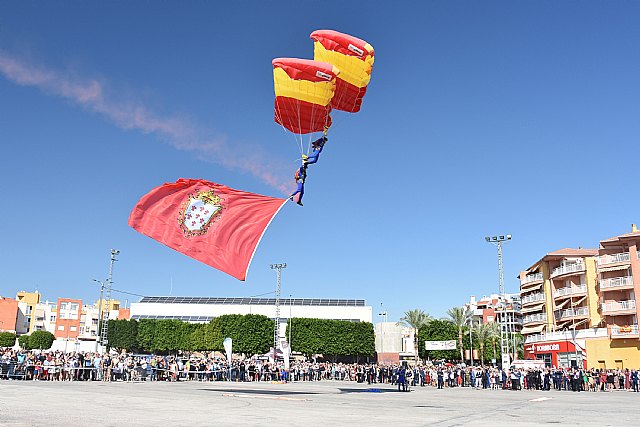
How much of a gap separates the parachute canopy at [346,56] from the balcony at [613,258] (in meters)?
44.2

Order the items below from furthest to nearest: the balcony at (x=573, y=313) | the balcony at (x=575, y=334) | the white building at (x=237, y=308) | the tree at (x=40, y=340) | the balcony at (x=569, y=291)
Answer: the tree at (x=40, y=340) → the white building at (x=237, y=308) → the balcony at (x=569, y=291) → the balcony at (x=573, y=313) → the balcony at (x=575, y=334)

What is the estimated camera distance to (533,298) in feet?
239

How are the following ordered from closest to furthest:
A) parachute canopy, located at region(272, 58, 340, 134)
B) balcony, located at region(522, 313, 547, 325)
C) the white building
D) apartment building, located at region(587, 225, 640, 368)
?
parachute canopy, located at region(272, 58, 340, 134) < apartment building, located at region(587, 225, 640, 368) < balcony, located at region(522, 313, 547, 325) < the white building

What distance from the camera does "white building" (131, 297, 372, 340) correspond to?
316 ft

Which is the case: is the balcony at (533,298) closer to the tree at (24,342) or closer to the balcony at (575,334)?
the balcony at (575,334)

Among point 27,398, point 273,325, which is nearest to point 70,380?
point 27,398

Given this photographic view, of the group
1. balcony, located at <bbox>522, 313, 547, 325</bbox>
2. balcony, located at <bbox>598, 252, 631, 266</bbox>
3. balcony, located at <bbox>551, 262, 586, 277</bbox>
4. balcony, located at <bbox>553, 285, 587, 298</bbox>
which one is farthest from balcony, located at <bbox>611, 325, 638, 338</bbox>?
balcony, located at <bbox>522, 313, 547, 325</bbox>

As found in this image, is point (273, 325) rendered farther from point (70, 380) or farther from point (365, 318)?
point (70, 380)

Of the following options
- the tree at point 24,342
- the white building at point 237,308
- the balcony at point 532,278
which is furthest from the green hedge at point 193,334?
the balcony at point 532,278

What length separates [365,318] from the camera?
320 ft

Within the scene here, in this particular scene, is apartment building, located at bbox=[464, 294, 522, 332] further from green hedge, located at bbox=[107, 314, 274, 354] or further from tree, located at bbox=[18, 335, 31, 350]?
tree, located at bbox=[18, 335, 31, 350]

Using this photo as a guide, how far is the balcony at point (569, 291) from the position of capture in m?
61.5

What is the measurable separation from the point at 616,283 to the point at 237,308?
58882 millimetres

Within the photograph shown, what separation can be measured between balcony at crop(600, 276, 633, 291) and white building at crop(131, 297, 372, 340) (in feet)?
147
